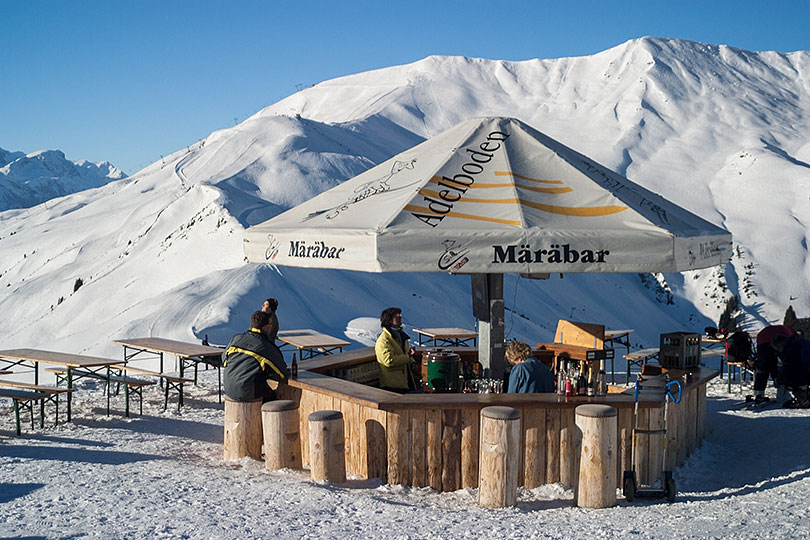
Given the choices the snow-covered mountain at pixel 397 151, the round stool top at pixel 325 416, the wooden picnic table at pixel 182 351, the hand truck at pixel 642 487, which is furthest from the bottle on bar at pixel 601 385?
the snow-covered mountain at pixel 397 151

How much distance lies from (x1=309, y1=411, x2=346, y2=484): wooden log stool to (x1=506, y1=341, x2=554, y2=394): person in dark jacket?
1875 millimetres

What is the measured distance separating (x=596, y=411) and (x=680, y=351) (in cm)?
335

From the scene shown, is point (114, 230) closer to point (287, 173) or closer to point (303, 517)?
point (287, 173)

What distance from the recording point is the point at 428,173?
810cm

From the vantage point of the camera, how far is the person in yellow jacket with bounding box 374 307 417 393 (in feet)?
30.8

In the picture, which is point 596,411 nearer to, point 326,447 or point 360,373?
point 326,447

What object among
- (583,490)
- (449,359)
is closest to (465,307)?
(449,359)

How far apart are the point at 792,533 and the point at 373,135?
2899 inches

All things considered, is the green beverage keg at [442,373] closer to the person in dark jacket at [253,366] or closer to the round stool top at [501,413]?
the round stool top at [501,413]

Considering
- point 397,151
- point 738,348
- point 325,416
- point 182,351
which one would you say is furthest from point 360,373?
point 397,151

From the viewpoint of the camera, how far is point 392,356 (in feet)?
30.8

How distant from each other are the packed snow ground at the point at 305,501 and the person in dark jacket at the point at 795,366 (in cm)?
187

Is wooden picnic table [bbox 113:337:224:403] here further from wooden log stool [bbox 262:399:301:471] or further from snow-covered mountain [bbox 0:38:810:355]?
wooden log stool [bbox 262:399:301:471]

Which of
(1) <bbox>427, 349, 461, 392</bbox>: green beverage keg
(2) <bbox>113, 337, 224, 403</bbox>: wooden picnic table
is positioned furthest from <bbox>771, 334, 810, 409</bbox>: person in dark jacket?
(2) <bbox>113, 337, 224, 403</bbox>: wooden picnic table
